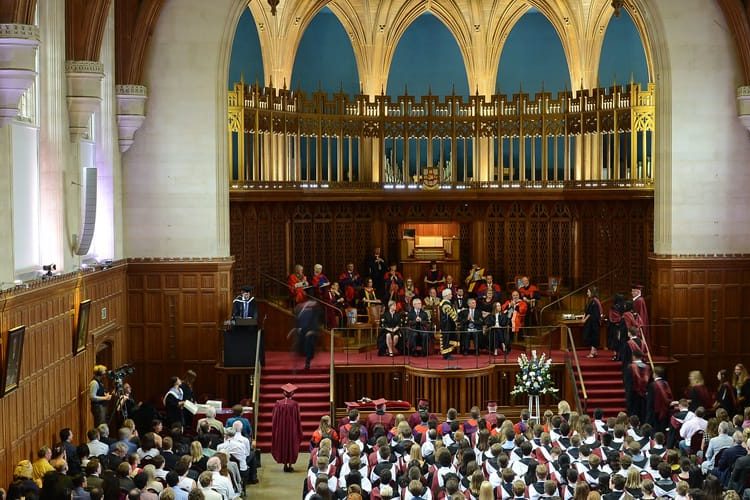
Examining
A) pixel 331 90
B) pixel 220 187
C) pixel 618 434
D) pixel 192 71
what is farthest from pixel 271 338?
pixel 618 434

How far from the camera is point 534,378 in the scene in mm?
21297

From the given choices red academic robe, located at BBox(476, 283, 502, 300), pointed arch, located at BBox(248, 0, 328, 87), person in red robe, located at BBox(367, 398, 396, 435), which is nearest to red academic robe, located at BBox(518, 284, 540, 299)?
red academic robe, located at BBox(476, 283, 502, 300)

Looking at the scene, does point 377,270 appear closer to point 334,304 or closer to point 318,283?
point 334,304

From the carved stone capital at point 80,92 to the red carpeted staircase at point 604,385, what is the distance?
11198mm

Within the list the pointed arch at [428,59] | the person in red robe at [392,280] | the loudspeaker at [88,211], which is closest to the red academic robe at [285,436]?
the loudspeaker at [88,211]

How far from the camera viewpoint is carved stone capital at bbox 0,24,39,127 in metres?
14.1

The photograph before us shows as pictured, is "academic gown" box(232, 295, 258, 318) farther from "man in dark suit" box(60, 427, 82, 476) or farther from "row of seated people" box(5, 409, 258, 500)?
"man in dark suit" box(60, 427, 82, 476)

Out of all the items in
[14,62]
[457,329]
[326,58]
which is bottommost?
[457,329]

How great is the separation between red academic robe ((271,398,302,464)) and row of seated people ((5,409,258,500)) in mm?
1847

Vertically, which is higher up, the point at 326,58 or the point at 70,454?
the point at 326,58

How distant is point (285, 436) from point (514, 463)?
251 inches

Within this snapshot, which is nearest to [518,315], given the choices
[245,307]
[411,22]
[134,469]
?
[245,307]

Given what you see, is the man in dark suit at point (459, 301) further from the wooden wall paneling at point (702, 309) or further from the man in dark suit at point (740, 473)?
the man in dark suit at point (740, 473)

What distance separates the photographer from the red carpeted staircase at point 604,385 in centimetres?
2192
